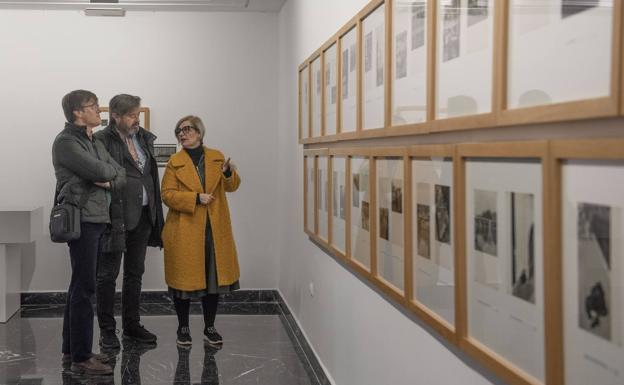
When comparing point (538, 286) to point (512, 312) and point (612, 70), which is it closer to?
point (512, 312)

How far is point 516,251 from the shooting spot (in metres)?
1.64

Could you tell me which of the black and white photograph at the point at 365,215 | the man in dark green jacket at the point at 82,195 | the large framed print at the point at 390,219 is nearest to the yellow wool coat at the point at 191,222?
the man in dark green jacket at the point at 82,195

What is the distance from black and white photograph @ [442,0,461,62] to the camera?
2025mm

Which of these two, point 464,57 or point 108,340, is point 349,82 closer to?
point 464,57

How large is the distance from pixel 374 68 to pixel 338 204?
102 centimetres

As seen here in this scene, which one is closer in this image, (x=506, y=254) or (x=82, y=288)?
(x=506, y=254)

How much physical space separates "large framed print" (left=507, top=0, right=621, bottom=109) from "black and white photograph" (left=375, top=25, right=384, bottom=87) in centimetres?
124

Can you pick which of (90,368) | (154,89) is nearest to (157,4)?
(154,89)

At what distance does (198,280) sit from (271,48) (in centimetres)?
272

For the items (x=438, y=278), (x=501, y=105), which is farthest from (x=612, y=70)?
(x=438, y=278)

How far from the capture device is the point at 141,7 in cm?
697

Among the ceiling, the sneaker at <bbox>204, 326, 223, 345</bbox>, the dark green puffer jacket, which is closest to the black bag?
the dark green puffer jacket

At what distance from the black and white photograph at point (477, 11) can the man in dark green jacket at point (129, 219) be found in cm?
→ 367

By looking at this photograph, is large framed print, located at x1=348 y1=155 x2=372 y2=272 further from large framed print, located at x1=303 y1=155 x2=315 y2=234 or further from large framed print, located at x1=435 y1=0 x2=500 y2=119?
large framed print, located at x1=303 y1=155 x2=315 y2=234
